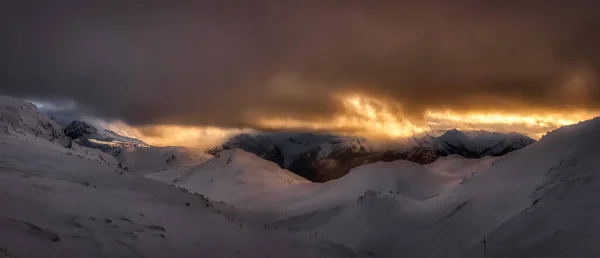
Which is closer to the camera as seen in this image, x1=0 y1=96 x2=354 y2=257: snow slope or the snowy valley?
x1=0 y1=96 x2=354 y2=257: snow slope

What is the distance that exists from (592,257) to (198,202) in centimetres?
Answer: 1977

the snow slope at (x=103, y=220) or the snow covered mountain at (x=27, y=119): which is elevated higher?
the snow covered mountain at (x=27, y=119)

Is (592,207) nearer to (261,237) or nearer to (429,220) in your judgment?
(429,220)

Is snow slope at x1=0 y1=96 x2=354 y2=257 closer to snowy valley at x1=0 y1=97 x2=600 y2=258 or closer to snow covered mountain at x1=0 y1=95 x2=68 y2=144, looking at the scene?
snowy valley at x1=0 y1=97 x2=600 y2=258

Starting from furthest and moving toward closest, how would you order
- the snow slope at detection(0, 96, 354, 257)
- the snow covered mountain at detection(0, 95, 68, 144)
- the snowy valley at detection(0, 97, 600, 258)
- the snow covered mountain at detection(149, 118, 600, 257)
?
the snow covered mountain at detection(0, 95, 68, 144) < the snow covered mountain at detection(149, 118, 600, 257) < the snowy valley at detection(0, 97, 600, 258) < the snow slope at detection(0, 96, 354, 257)

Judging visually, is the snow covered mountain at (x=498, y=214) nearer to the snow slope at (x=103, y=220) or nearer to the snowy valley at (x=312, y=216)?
the snowy valley at (x=312, y=216)

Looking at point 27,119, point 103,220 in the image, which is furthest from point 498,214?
point 27,119

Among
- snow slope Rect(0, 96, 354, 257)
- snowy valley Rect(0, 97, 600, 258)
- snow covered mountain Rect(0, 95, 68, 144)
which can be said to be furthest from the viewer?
snow covered mountain Rect(0, 95, 68, 144)

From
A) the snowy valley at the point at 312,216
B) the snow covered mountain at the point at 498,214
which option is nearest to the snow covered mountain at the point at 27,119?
the snowy valley at the point at 312,216

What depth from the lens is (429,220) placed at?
26.6 m

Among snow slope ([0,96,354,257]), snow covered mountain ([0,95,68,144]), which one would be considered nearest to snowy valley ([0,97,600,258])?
snow slope ([0,96,354,257])

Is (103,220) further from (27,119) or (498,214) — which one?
(27,119)

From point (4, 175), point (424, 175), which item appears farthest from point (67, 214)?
point (424, 175)

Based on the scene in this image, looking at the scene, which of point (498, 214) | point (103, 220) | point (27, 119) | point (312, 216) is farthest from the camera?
point (27, 119)
